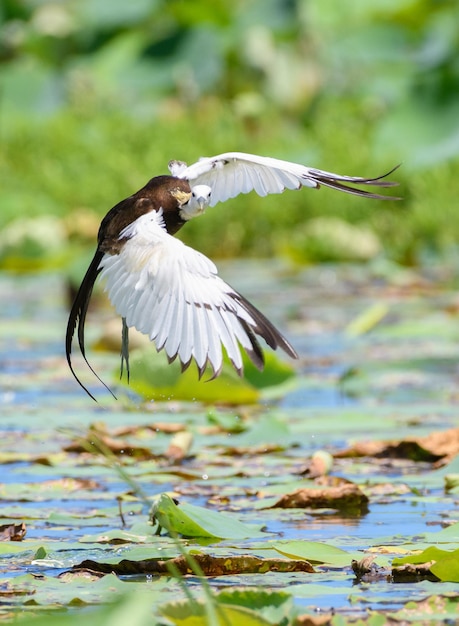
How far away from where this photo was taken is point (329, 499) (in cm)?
287

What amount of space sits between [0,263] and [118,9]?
4342 millimetres

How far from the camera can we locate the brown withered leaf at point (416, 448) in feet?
10.9

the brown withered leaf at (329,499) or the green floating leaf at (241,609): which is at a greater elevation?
the brown withered leaf at (329,499)

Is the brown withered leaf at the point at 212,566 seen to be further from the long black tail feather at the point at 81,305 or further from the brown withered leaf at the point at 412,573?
the long black tail feather at the point at 81,305

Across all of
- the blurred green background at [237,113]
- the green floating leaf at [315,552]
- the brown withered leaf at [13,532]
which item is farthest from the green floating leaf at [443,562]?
the blurred green background at [237,113]

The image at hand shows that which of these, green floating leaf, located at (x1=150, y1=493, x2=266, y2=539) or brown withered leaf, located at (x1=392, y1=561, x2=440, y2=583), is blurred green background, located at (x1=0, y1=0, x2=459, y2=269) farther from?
brown withered leaf, located at (x1=392, y1=561, x2=440, y2=583)

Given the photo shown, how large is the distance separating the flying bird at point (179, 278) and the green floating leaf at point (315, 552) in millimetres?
298

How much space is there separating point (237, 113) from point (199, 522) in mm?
7479

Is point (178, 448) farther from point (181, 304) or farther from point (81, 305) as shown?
point (181, 304)

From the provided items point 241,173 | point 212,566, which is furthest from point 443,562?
point 241,173

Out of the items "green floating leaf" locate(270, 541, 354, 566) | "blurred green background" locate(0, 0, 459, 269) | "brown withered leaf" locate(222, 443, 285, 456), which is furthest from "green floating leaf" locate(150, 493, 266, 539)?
"blurred green background" locate(0, 0, 459, 269)

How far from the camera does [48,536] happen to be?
266cm

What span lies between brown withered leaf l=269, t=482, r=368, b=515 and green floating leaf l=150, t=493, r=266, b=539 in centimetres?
28

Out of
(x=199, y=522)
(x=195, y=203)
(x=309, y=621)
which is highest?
(x=195, y=203)
